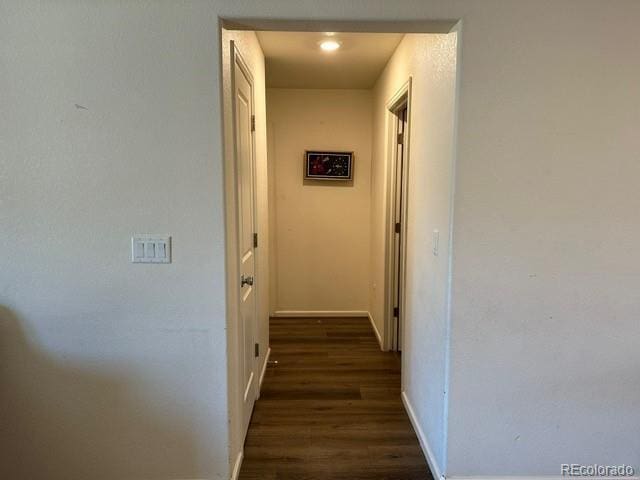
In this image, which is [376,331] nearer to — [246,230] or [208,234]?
[246,230]

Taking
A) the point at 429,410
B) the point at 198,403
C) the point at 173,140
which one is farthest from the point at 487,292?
the point at 173,140

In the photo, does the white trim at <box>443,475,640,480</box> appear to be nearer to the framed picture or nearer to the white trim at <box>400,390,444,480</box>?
the white trim at <box>400,390,444,480</box>

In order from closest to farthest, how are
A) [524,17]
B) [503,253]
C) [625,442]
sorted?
[524,17]
[503,253]
[625,442]

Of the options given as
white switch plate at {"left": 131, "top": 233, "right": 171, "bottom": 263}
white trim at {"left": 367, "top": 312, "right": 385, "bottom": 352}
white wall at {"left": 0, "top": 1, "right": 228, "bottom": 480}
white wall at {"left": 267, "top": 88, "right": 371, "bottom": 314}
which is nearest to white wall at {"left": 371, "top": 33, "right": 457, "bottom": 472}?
white trim at {"left": 367, "top": 312, "right": 385, "bottom": 352}

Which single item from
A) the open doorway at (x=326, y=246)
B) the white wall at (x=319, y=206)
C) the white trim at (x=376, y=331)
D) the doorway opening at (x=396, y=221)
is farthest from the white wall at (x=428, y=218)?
the white wall at (x=319, y=206)

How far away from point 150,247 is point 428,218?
A: 1323mm

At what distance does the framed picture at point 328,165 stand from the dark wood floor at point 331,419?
1714 millimetres

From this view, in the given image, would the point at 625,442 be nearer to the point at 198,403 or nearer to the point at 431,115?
the point at 431,115

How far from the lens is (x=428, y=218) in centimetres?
204

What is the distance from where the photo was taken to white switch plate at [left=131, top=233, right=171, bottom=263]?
165 cm

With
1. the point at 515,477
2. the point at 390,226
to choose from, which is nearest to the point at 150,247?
the point at 515,477

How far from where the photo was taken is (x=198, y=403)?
1735 millimetres

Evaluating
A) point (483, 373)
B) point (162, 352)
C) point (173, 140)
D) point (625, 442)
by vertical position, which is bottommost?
point (625, 442)

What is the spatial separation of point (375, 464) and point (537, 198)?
149 centimetres
